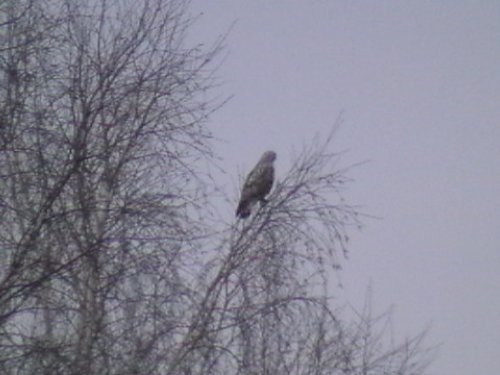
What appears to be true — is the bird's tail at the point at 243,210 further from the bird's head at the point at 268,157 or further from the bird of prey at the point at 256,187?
the bird's head at the point at 268,157

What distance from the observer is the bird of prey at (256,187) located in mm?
9555

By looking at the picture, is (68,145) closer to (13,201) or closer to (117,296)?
(13,201)

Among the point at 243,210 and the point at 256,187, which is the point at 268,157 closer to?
the point at 256,187

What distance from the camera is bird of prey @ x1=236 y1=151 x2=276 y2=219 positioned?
955cm

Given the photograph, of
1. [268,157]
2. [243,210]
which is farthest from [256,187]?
[268,157]

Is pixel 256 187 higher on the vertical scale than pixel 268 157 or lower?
lower

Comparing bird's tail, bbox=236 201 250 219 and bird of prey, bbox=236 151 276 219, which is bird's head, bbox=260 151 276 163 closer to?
bird of prey, bbox=236 151 276 219

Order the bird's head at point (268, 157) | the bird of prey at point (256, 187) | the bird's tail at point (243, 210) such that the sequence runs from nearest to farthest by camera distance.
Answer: the bird's tail at point (243, 210), the bird of prey at point (256, 187), the bird's head at point (268, 157)

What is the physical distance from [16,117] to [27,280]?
1.08 metres

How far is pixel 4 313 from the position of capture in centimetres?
668

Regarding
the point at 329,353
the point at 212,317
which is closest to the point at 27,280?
the point at 212,317

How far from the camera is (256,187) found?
10.1 m

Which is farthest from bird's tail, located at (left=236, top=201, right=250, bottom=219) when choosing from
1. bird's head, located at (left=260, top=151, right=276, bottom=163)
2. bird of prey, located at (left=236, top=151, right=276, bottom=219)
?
bird's head, located at (left=260, top=151, right=276, bottom=163)

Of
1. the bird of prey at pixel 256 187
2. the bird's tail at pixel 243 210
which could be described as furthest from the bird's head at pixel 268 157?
the bird's tail at pixel 243 210
